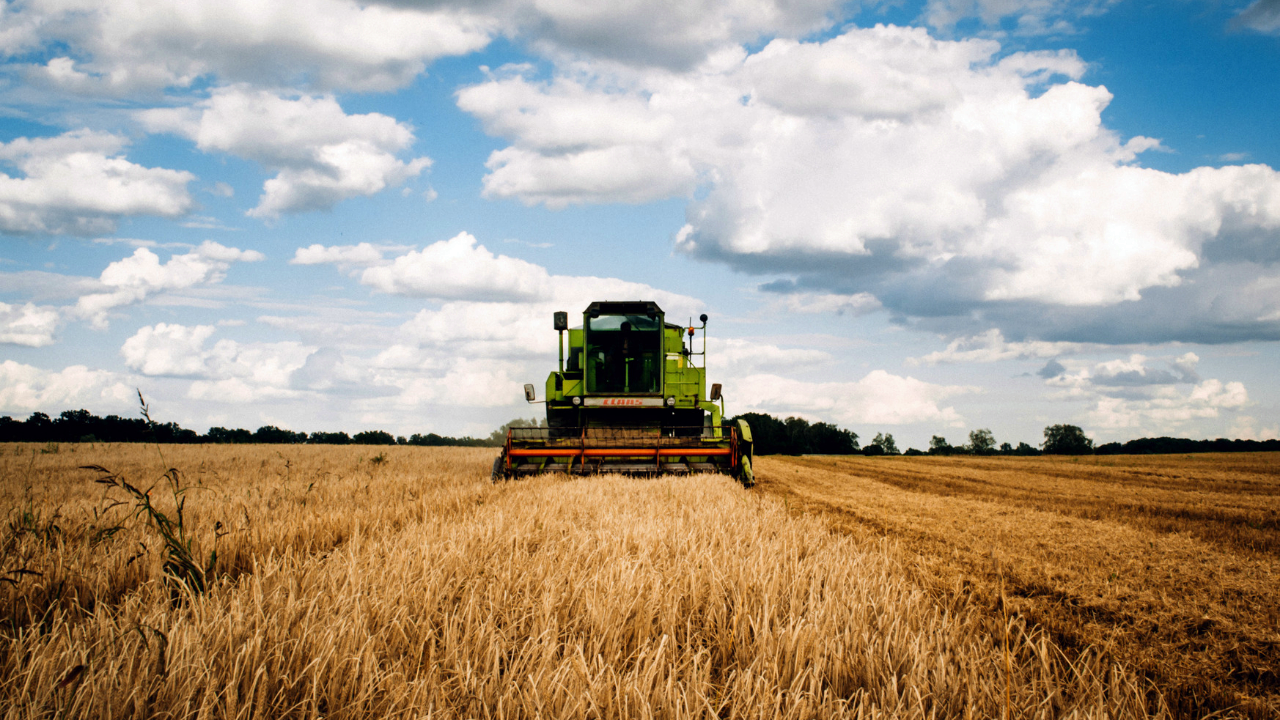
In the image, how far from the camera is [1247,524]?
822 cm

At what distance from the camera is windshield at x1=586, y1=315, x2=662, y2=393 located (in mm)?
12914

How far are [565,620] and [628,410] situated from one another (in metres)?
9.51

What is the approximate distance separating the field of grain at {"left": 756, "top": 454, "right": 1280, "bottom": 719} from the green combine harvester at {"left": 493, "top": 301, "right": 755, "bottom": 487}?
227 centimetres

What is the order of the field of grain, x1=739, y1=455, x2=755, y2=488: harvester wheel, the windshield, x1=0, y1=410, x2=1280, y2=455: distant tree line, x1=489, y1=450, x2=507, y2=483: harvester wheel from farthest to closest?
x1=0, y1=410, x2=1280, y2=455: distant tree line < the windshield < x1=739, y1=455, x2=755, y2=488: harvester wheel < x1=489, y1=450, x2=507, y2=483: harvester wheel < the field of grain

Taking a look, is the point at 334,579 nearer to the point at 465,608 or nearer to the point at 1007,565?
the point at 465,608

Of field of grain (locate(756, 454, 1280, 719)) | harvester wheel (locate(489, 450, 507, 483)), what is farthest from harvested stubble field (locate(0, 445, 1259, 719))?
harvester wheel (locate(489, 450, 507, 483))

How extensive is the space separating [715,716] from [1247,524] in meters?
10.2

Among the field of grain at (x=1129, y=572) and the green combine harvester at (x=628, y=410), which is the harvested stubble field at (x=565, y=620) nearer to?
the field of grain at (x=1129, y=572)

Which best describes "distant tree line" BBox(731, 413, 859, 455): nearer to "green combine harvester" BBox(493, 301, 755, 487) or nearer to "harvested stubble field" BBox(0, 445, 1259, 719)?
"green combine harvester" BBox(493, 301, 755, 487)

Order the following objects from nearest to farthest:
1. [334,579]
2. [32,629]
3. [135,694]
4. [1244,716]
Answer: [135,694], [32,629], [1244,716], [334,579]

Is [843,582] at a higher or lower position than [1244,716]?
higher

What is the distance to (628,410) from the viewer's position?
482 inches

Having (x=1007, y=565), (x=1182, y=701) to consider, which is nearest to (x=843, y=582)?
(x=1182, y=701)

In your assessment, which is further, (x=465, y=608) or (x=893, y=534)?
(x=893, y=534)
